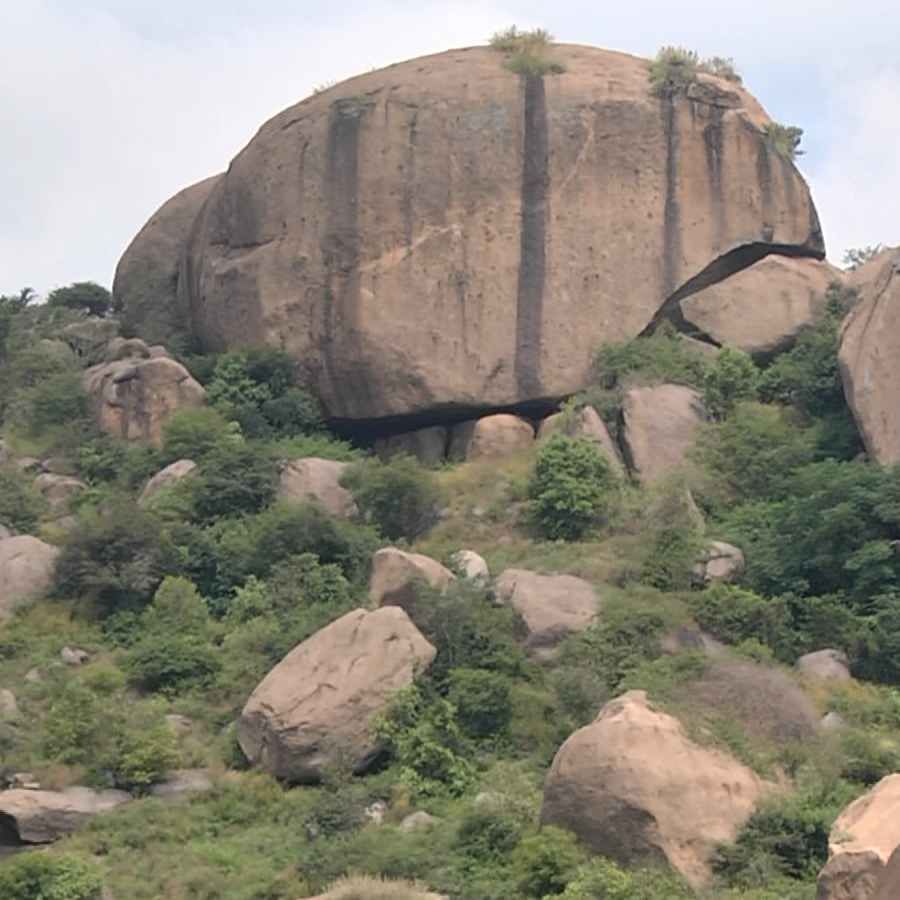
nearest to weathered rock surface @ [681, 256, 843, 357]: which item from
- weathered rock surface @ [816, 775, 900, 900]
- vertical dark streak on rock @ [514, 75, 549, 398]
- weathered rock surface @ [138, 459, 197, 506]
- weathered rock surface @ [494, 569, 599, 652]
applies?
vertical dark streak on rock @ [514, 75, 549, 398]

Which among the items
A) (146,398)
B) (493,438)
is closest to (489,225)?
(493,438)

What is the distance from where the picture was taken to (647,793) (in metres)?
18.9

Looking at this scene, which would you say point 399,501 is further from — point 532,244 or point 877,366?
point 877,366

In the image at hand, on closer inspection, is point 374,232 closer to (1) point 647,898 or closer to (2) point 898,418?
(2) point 898,418

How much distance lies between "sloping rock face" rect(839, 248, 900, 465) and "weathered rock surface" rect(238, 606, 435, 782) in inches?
328

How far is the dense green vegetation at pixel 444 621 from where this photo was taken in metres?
19.9

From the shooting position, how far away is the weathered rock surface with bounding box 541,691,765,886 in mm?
18719

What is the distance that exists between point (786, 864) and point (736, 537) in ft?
32.4

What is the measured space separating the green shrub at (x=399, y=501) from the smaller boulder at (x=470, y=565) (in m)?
2.02

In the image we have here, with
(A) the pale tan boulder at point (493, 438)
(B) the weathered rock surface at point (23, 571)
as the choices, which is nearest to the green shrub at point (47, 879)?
(B) the weathered rock surface at point (23, 571)

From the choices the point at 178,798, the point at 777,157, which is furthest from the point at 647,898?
the point at 777,157

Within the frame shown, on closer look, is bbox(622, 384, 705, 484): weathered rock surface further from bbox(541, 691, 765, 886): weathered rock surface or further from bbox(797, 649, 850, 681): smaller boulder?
bbox(541, 691, 765, 886): weathered rock surface

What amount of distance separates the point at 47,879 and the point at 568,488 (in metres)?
11.8

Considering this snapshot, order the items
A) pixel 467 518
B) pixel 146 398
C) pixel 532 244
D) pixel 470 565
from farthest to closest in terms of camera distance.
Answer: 1. pixel 146 398
2. pixel 532 244
3. pixel 467 518
4. pixel 470 565
